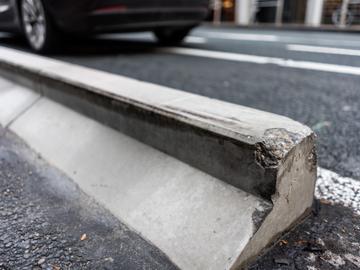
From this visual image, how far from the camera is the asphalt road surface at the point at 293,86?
1144mm

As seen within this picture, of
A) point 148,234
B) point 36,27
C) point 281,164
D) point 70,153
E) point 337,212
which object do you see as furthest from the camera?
point 36,27

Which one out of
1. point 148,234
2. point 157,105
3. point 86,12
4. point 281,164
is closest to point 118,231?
point 148,234

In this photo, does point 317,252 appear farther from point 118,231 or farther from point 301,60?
point 301,60

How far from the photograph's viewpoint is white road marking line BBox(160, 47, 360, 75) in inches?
137

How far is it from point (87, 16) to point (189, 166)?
314 cm

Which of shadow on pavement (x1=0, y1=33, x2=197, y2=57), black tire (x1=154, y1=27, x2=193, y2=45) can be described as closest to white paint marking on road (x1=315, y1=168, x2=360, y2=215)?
shadow on pavement (x1=0, y1=33, x2=197, y2=57)

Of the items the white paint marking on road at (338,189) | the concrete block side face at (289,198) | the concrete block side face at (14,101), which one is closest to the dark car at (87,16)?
the concrete block side face at (14,101)

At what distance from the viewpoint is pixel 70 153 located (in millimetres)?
1765

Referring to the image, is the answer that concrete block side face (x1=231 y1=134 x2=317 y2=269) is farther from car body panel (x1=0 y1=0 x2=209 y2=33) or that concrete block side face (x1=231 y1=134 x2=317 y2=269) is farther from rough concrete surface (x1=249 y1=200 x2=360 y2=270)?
car body panel (x1=0 y1=0 x2=209 y2=33)

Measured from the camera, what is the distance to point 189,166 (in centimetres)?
132

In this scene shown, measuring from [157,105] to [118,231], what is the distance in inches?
19.7

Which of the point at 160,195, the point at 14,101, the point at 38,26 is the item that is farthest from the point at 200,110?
the point at 38,26

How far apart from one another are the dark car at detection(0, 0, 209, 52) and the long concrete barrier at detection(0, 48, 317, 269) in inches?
90.9

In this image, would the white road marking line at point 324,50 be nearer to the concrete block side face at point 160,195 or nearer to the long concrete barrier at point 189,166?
the long concrete barrier at point 189,166
